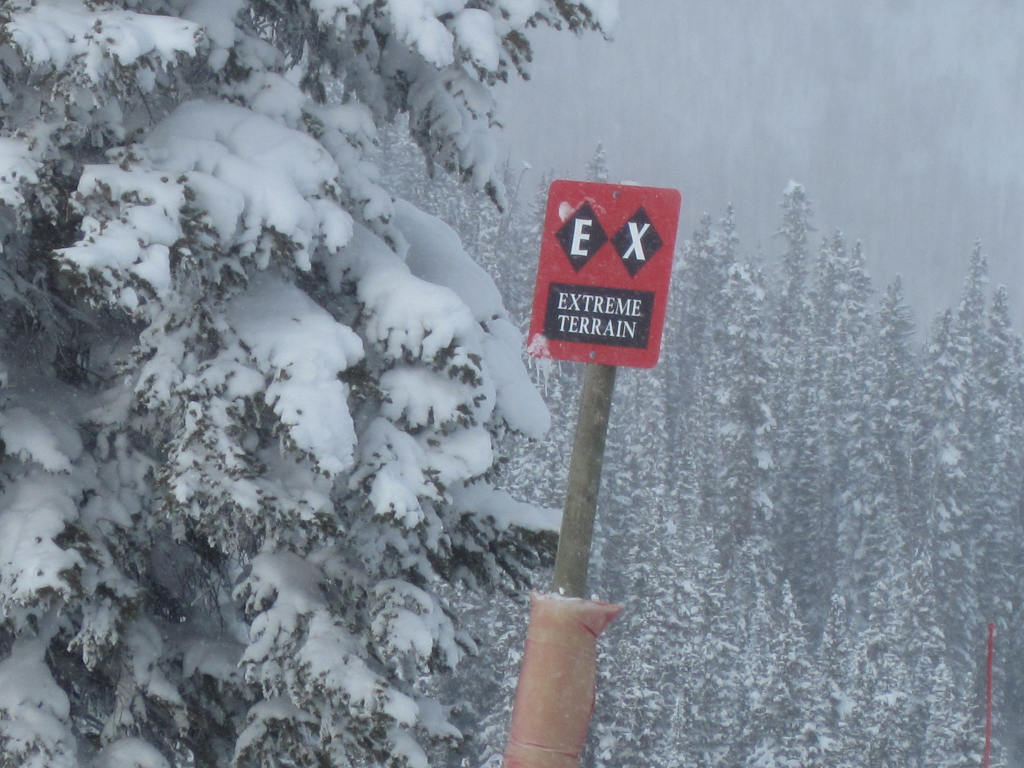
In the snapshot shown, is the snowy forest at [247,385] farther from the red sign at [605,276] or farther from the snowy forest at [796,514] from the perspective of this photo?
the snowy forest at [796,514]

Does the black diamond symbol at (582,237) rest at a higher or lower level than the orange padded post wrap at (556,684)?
higher

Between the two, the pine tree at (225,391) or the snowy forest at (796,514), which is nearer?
the pine tree at (225,391)

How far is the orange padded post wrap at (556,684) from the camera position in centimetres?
411

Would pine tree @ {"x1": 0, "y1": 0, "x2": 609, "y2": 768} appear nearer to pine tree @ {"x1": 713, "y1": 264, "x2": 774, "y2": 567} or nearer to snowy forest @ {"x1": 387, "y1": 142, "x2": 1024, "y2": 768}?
snowy forest @ {"x1": 387, "y1": 142, "x2": 1024, "y2": 768}

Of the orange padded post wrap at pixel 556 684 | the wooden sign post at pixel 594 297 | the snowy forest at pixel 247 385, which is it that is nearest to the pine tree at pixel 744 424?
the snowy forest at pixel 247 385

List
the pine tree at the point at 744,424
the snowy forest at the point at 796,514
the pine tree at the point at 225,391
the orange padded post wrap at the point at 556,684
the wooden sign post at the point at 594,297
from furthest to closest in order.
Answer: the pine tree at the point at 744,424 → the snowy forest at the point at 796,514 → the pine tree at the point at 225,391 → the wooden sign post at the point at 594,297 → the orange padded post wrap at the point at 556,684

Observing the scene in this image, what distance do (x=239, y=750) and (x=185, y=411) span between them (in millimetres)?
1836

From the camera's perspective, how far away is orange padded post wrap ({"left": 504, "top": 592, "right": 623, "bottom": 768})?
411 cm

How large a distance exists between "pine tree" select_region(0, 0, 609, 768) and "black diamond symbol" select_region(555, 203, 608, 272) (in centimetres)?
243

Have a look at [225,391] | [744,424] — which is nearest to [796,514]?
[744,424]

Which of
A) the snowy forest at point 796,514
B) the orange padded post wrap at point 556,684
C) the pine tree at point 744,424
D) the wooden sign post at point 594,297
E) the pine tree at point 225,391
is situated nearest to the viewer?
the orange padded post wrap at point 556,684

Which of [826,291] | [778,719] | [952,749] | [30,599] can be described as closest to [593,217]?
[30,599]

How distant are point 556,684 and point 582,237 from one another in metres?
1.38

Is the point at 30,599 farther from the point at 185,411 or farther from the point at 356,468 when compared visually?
the point at 356,468
